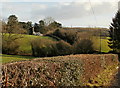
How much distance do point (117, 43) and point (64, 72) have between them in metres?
31.5

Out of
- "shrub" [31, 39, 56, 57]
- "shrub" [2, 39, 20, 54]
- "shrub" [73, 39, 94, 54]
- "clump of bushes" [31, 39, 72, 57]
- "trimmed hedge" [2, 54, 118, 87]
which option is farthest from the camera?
"shrub" [2, 39, 20, 54]

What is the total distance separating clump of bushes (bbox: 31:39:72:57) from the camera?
3100cm

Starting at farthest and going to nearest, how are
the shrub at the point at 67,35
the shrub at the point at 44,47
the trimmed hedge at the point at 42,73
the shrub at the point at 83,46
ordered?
the shrub at the point at 67,35 → the shrub at the point at 44,47 → the shrub at the point at 83,46 → the trimmed hedge at the point at 42,73

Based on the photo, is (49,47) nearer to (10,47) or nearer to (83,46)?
(83,46)

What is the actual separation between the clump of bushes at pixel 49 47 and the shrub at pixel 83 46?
4.54ft

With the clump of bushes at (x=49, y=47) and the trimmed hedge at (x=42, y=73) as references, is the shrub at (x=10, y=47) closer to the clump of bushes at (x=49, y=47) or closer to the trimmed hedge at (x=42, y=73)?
the clump of bushes at (x=49, y=47)

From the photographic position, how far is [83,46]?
1250 inches

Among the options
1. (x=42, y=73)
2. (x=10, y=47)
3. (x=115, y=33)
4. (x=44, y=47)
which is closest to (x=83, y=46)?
(x=44, y=47)

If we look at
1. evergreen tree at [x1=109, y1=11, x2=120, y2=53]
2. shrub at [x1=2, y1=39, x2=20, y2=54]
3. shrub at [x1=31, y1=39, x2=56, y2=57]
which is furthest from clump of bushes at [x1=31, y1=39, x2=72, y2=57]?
evergreen tree at [x1=109, y1=11, x2=120, y2=53]

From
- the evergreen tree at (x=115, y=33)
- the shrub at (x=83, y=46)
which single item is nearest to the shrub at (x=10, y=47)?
the shrub at (x=83, y=46)

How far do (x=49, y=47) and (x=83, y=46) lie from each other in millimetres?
6219

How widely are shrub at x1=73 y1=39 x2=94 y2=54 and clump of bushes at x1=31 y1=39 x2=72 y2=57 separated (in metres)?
1.38

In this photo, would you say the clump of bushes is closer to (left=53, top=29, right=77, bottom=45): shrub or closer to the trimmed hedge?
(left=53, top=29, right=77, bottom=45): shrub

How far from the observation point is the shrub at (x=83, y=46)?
103 ft
